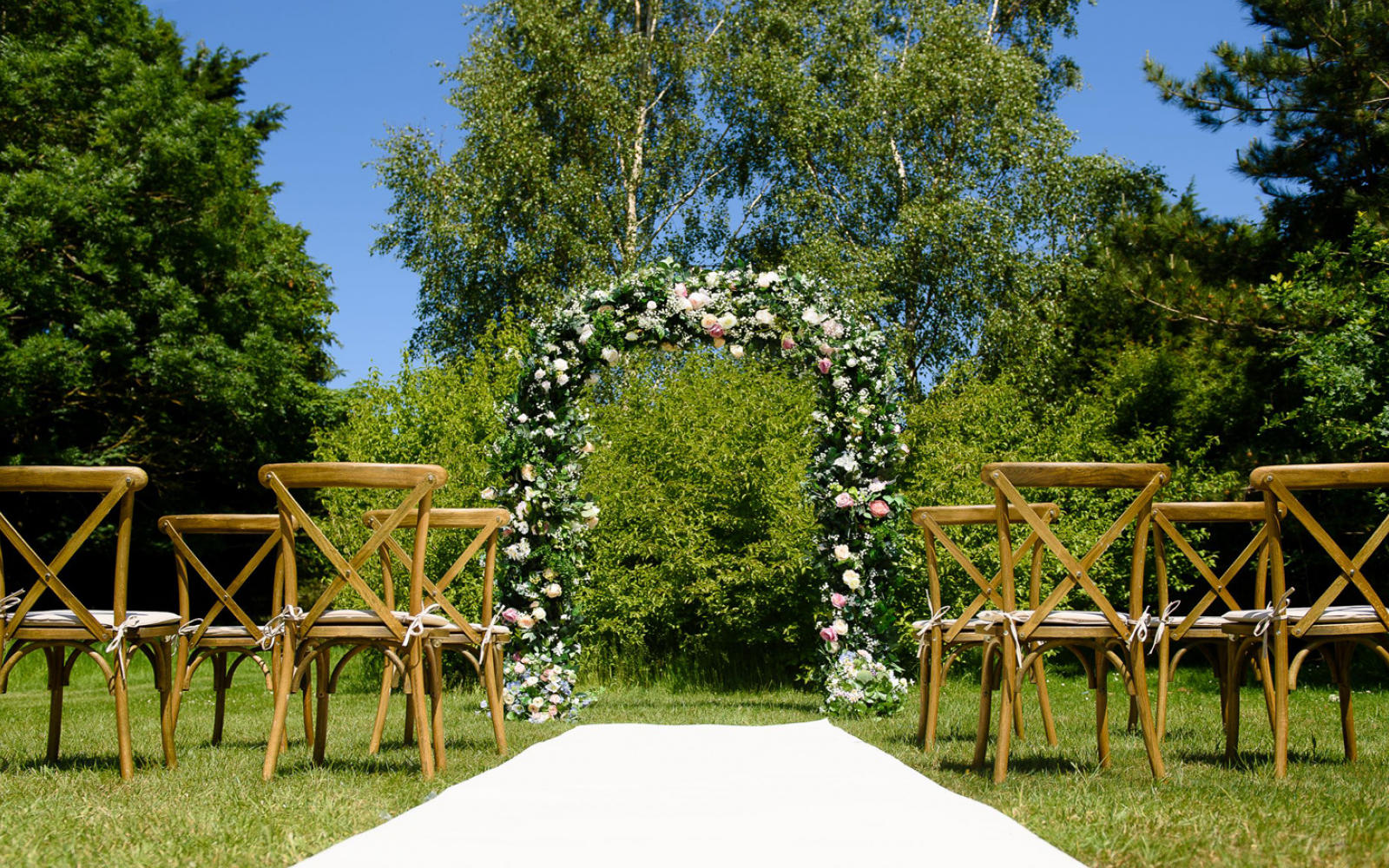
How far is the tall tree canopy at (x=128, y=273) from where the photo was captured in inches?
561

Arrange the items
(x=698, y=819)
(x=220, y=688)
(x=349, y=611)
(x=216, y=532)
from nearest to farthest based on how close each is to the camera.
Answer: (x=698, y=819)
(x=349, y=611)
(x=216, y=532)
(x=220, y=688)

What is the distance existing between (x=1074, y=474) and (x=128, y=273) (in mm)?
14894

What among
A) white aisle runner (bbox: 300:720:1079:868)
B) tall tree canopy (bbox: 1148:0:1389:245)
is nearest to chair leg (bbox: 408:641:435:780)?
white aisle runner (bbox: 300:720:1079:868)

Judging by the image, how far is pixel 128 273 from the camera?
48.9 feet

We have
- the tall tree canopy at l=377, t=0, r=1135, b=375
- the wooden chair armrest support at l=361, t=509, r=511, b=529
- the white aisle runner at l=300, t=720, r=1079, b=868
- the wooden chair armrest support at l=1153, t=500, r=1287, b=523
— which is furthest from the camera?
the tall tree canopy at l=377, t=0, r=1135, b=375

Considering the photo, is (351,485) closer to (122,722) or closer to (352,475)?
(352,475)

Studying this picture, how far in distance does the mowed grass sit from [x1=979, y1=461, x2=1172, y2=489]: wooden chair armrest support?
1070 mm

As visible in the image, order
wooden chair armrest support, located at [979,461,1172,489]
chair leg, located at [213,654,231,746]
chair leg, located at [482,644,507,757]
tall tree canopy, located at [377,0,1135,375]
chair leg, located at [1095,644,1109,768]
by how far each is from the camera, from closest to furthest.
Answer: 1. wooden chair armrest support, located at [979,461,1172,489]
2. chair leg, located at [1095,644,1109,768]
3. chair leg, located at [482,644,507,757]
4. chair leg, located at [213,654,231,746]
5. tall tree canopy, located at [377,0,1135,375]

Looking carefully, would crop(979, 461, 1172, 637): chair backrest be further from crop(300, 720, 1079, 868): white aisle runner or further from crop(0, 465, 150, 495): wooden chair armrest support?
crop(0, 465, 150, 495): wooden chair armrest support

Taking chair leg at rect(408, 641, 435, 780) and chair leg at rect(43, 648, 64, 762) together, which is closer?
chair leg at rect(408, 641, 435, 780)

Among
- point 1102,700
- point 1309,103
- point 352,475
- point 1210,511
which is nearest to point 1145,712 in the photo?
point 1102,700

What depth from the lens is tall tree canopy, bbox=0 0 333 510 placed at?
14.3 metres

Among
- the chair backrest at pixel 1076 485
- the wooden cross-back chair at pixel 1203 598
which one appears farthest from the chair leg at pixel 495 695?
the wooden cross-back chair at pixel 1203 598

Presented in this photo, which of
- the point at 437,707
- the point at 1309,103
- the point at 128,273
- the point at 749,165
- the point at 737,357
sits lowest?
the point at 437,707
